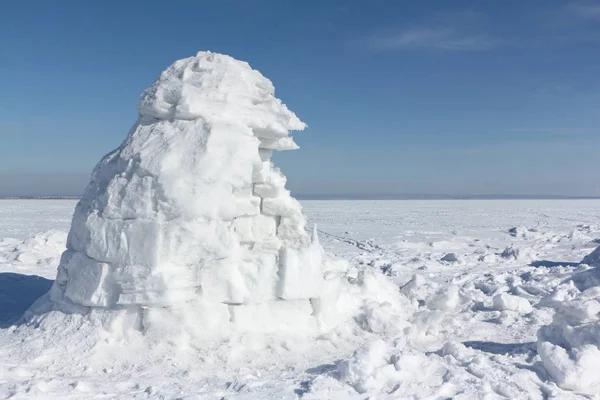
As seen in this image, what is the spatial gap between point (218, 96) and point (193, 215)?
1.65 m

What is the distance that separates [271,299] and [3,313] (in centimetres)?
414

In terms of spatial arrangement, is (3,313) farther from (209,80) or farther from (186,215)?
(209,80)

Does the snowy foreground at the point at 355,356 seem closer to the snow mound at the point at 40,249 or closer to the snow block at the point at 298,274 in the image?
the snow block at the point at 298,274

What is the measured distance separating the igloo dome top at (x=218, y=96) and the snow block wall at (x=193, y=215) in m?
0.02

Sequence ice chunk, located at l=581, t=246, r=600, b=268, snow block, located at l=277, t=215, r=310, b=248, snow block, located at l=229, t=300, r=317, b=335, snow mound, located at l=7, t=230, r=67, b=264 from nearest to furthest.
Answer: snow block, located at l=229, t=300, r=317, b=335 < snow block, located at l=277, t=215, r=310, b=248 < ice chunk, located at l=581, t=246, r=600, b=268 < snow mound, located at l=7, t=230, r=67, b=264

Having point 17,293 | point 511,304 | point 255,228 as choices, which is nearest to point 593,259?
point 511,304

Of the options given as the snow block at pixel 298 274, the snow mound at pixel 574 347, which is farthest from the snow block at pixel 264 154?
the snow mound at pixel 574 347

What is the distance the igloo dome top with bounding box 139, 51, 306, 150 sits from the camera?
6.69 m

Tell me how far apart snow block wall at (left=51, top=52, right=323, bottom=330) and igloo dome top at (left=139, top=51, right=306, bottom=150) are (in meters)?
0.02

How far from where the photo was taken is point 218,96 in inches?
270

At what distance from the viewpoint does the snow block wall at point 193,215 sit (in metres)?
6.06

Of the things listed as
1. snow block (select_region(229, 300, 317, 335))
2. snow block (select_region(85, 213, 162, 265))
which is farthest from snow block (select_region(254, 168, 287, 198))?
snow block (select_region(85, 213, 162, 265))

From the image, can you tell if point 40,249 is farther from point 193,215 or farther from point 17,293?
point 193,215

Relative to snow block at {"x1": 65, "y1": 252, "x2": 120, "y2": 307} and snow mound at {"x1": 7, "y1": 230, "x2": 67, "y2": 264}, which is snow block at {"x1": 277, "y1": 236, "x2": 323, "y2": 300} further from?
snow mound at {"x1": 7, "y1": 230, "x2": 67, "y2": 264}
